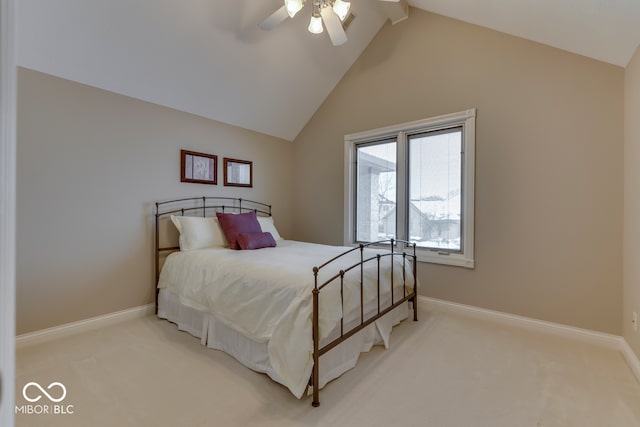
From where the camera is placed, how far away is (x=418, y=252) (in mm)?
3445

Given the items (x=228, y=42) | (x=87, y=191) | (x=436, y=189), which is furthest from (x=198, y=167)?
(x=436, y=189)

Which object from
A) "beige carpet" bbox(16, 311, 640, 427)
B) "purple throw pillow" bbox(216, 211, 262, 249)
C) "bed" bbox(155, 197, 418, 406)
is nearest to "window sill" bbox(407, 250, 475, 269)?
"bed" bbox(155, 197, 418, 406)

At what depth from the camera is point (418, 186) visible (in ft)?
11.6

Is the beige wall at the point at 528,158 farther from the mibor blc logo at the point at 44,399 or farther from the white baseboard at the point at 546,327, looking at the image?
the mibor blc logo at the point at 44,399

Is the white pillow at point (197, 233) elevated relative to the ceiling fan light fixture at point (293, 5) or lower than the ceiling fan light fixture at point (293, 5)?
lower

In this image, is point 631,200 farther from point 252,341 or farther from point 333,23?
point 252,341

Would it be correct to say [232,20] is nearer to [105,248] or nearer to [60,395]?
[105,248]

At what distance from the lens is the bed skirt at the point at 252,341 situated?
2.00m

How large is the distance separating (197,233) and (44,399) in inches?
66.7

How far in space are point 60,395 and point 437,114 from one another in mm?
4103

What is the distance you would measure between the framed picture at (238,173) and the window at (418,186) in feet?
4.70

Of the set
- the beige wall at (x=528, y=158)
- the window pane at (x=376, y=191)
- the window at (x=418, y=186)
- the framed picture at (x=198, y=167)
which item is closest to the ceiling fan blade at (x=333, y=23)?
the beige wall at (x=528, y=158)

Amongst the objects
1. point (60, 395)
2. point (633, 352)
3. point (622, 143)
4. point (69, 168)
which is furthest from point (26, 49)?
point (633, 352)

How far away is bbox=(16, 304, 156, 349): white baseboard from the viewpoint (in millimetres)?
2424
